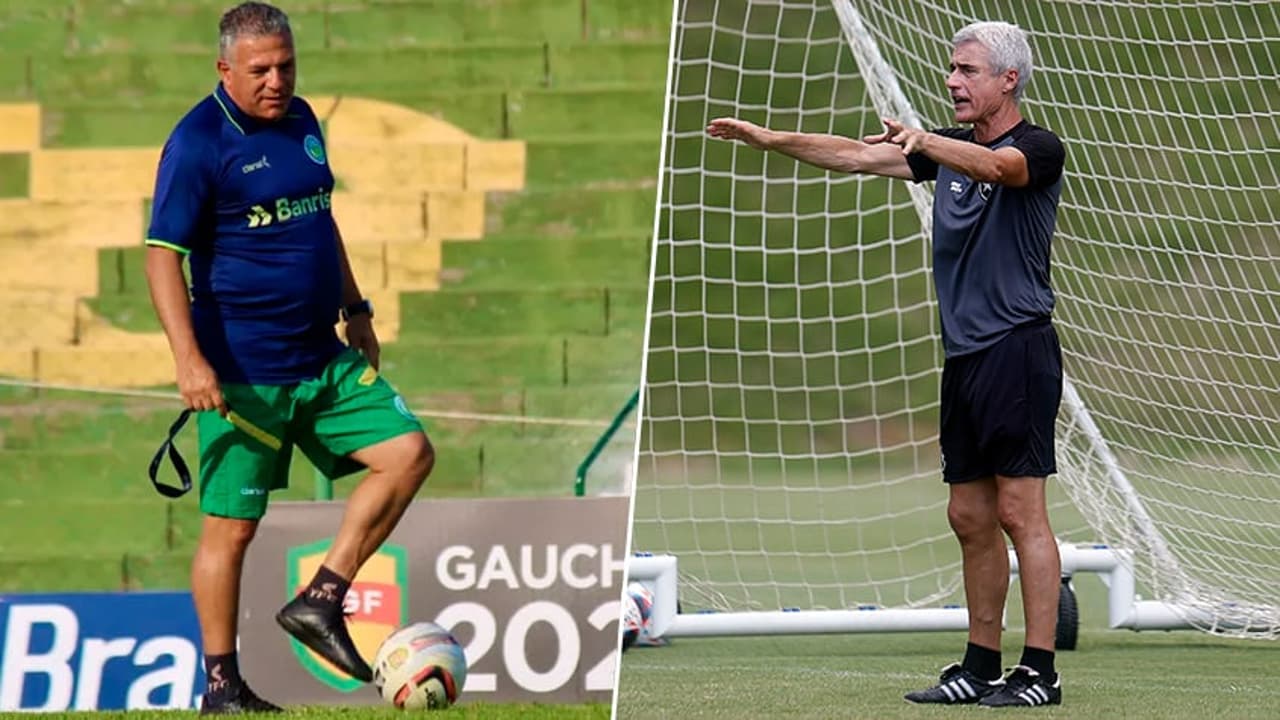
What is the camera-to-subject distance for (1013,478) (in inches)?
163

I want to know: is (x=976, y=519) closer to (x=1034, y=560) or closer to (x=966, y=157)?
(x=1034, y=560)

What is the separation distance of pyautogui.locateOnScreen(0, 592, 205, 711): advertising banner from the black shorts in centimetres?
322

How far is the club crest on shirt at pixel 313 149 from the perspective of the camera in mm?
4617

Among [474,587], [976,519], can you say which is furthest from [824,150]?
[474,587]

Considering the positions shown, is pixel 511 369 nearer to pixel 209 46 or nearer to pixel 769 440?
pixel 209 46

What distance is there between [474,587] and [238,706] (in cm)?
184

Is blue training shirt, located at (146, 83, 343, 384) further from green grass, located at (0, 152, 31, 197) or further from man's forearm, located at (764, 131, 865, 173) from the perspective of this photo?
green grass, located at (0, 152, 31, 197)

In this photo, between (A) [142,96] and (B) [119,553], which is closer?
(B) [119,553]

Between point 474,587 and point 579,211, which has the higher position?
point 579,211

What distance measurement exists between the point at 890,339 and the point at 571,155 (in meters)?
5.68

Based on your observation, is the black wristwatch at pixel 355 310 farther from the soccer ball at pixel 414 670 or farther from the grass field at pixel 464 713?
the grass field at pixel 464 713

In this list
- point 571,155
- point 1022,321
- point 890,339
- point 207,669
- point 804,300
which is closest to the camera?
point 1022,321

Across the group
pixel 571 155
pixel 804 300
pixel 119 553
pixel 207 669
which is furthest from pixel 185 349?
pixel 804 300

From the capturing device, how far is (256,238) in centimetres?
457
